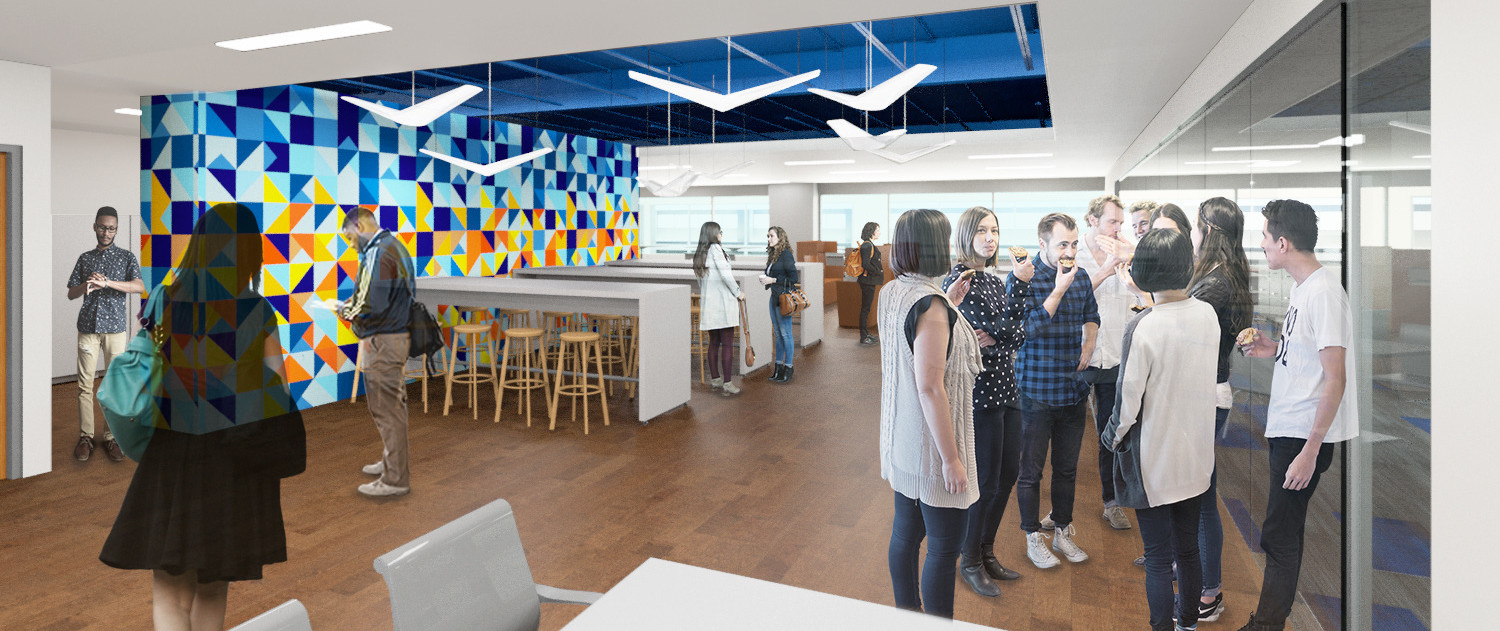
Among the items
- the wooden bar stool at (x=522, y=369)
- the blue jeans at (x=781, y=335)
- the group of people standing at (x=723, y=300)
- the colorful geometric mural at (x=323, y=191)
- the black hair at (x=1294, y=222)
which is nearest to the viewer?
the black hair at (x=1294, y=222)

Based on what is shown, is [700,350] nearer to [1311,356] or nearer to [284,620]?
[1311,356]

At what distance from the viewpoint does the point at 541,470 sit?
4.48 m

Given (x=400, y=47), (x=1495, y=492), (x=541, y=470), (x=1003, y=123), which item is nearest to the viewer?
(x=1495, y=492)

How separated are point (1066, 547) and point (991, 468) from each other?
2.70ft

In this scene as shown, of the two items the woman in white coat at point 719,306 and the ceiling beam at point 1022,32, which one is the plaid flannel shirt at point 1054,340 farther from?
the woman in white coat at point 719,306

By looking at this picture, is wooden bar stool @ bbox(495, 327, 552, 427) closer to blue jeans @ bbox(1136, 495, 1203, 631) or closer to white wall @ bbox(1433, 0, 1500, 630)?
blue jeans @ bbox(1136, 495, 1203, 631)

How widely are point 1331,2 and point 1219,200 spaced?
74cm

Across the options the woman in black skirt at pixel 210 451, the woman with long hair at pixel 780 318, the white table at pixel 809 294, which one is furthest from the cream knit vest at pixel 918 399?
the white table at pixel 809 294

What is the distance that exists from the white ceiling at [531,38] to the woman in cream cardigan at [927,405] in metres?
0.58

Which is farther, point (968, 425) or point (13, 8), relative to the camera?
point (13, 8)

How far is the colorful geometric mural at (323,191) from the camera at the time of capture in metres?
5.20

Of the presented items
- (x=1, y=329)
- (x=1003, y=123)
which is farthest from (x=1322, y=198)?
(x=1003, y=123)

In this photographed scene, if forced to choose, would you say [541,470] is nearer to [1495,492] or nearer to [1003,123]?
[1495,492]

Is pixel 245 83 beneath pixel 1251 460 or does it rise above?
above
